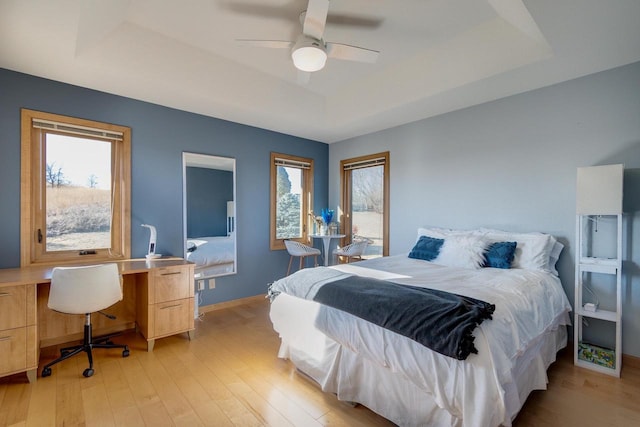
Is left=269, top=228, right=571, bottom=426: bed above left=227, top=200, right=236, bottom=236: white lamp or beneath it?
beneath

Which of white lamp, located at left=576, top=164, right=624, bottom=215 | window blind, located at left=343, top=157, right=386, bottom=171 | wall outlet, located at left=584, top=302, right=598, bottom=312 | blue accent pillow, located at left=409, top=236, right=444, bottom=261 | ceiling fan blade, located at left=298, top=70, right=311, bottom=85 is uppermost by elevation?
ceiling fan blade, located at left=298, top=70, right=311, bottom=85

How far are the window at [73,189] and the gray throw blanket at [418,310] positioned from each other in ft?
8.07

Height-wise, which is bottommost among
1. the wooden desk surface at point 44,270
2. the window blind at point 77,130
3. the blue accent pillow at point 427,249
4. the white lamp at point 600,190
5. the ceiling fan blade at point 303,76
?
the wooden desk surface at point 44,270

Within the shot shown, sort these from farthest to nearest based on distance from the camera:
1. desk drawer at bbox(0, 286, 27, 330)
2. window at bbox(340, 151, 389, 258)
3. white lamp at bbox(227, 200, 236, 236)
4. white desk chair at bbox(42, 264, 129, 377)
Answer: window at bbox(340, 151, 389, 258) < white lamp at bbox(227, 200, 236, 236) < white desk chair at bbox(42, 264, 129, 377) < desk drawer at bbox(0, 286, 27, 330)

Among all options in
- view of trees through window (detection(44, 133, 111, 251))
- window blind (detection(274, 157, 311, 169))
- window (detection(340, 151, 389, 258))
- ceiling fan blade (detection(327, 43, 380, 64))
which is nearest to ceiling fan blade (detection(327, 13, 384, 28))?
ceiling fan blade (detection(327, 43, 380, 64))

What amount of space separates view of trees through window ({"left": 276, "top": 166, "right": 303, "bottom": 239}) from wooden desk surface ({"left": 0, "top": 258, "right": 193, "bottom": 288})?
1.72 meters

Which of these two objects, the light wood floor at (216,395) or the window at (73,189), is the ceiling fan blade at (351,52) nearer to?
the window at (73,189)

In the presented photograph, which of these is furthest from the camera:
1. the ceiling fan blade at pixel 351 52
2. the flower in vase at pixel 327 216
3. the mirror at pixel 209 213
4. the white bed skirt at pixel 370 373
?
the flower in vase at pixel 327 216

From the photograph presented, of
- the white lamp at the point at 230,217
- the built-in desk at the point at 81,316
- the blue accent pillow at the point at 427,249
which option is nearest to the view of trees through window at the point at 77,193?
the built-in desk at the point at 81,316

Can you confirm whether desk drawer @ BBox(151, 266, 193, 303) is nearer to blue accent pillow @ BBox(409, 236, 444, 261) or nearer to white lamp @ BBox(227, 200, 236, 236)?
white lamp @ BBox(227, 200, 236, 236)

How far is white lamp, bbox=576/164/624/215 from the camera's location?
2172 millimetres

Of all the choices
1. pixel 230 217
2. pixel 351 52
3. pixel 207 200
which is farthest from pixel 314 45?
pixel 230 217

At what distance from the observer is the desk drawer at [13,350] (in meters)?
2.02

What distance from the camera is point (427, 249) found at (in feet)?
10.2
